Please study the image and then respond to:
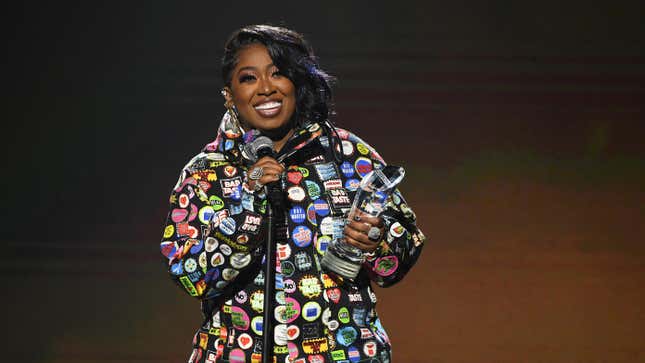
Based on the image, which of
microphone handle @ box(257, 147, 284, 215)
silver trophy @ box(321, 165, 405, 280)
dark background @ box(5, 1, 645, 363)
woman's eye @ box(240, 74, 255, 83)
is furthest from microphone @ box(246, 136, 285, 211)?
dark background @ box(5, 1, 645, 363)

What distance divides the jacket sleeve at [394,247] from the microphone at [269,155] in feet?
0.65

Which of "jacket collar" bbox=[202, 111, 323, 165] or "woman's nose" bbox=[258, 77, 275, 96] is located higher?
"woman's nose" bbox=[258, 77, 275, 96]

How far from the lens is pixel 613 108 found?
3367mm

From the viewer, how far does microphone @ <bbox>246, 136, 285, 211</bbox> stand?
150cm

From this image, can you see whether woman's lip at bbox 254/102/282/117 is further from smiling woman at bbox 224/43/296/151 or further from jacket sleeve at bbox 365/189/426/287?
jacket sleeve at bbox 365/189/426/287

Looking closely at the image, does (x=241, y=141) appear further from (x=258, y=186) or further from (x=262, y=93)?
(x=258, y=186)

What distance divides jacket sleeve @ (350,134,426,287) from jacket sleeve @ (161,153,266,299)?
220 mm

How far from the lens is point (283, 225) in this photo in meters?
1.70

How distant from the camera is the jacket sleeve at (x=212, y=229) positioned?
5.11 feet

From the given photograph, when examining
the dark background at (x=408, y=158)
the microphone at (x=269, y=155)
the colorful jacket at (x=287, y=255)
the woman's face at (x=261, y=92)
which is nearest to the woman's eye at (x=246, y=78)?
the woman's face at (x=261, y=92)

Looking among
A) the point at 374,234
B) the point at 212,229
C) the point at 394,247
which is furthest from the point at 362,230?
the point at 212,229

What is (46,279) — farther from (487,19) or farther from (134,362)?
(487,19)

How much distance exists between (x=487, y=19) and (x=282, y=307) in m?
1.86

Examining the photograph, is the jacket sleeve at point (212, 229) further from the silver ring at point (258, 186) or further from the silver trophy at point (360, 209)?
the silver trophy at point (360, 209)
